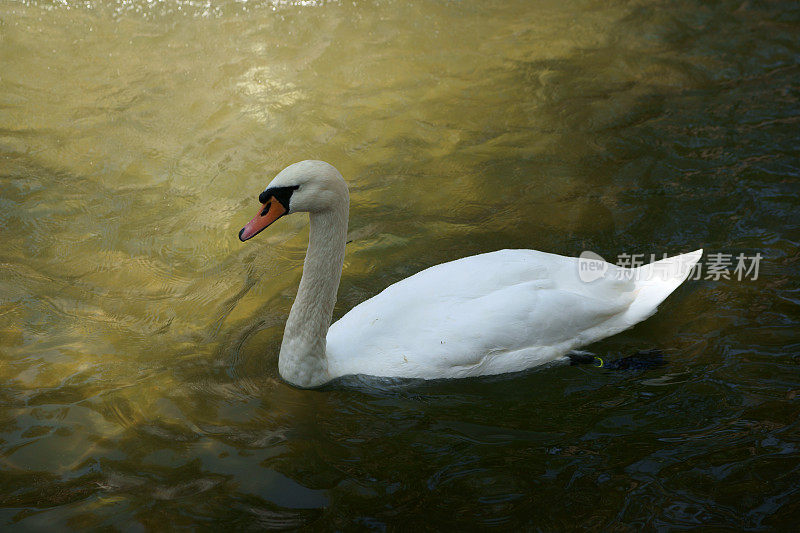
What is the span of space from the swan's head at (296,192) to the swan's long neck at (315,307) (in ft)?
0.58

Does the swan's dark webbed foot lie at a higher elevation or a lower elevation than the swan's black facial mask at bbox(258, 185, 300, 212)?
lower

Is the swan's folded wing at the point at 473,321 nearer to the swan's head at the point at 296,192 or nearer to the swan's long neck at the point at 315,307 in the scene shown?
the swan's long neck at the point at 315,307

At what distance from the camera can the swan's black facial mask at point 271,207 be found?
13.3 ft

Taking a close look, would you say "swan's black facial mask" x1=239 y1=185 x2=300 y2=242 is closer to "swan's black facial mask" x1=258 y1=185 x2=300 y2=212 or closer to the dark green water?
"swan's black facial mask" x1=258 y1=185 x2=300 y2=212

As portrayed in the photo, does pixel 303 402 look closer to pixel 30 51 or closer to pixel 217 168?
pixel 217 168

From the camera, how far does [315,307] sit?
172 inches

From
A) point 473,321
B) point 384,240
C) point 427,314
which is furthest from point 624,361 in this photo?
point 384,240

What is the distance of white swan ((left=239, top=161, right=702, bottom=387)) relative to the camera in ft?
14.0

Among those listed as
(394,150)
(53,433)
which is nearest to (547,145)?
Answer: (394,150)

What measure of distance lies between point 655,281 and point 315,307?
7.07 feet

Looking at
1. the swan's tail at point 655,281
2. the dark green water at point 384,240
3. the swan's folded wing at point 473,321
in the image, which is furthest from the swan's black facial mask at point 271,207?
the swan's tail at point 655,281

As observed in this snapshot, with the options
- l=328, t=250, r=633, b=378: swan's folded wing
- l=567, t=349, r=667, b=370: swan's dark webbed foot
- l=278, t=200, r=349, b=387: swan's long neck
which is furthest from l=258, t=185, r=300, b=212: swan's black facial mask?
l=567, t=349, r=667, b=370: swan's dark webbed foot

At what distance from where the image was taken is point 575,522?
3.59 meters

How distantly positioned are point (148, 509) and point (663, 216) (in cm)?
418
